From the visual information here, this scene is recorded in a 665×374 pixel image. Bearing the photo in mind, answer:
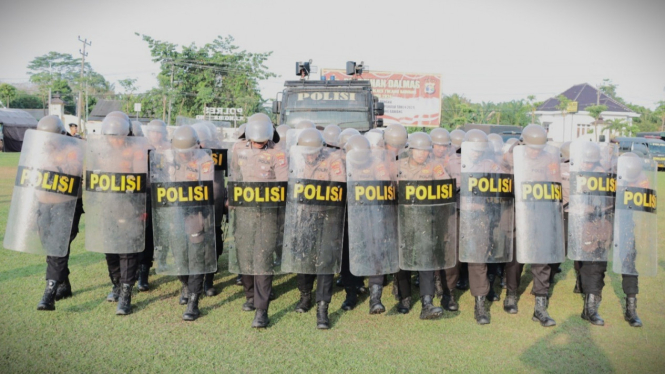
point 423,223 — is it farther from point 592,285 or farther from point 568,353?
point 592,285

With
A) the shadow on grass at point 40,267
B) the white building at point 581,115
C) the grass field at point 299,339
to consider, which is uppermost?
the white building at point 581,115

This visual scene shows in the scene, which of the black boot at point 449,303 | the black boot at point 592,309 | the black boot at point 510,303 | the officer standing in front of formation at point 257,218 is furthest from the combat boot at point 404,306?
the black boot at point 592,309

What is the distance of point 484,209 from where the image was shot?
202 inches

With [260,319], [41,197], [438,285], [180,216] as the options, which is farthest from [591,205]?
[41,197]

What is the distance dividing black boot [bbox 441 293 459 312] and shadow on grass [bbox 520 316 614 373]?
37.1 inches

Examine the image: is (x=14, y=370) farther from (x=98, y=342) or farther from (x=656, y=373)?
(x=656, y=373)

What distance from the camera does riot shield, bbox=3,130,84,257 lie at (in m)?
5.12

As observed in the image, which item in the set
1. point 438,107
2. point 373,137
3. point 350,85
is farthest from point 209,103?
point 373,137

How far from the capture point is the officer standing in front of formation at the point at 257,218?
194 inches

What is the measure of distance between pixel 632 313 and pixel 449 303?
1709mm

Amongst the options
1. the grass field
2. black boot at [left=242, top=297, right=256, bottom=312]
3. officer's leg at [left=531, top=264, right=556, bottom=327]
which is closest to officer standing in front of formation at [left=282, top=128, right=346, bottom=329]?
the grass field

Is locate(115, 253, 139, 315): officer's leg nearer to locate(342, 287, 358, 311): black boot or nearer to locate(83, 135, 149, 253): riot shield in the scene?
locate(83, 135, 149, 253): riot shield

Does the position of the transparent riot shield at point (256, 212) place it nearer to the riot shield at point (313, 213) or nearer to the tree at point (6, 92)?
the riot shield at point (313, 213)

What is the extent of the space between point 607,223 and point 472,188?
1.30m
